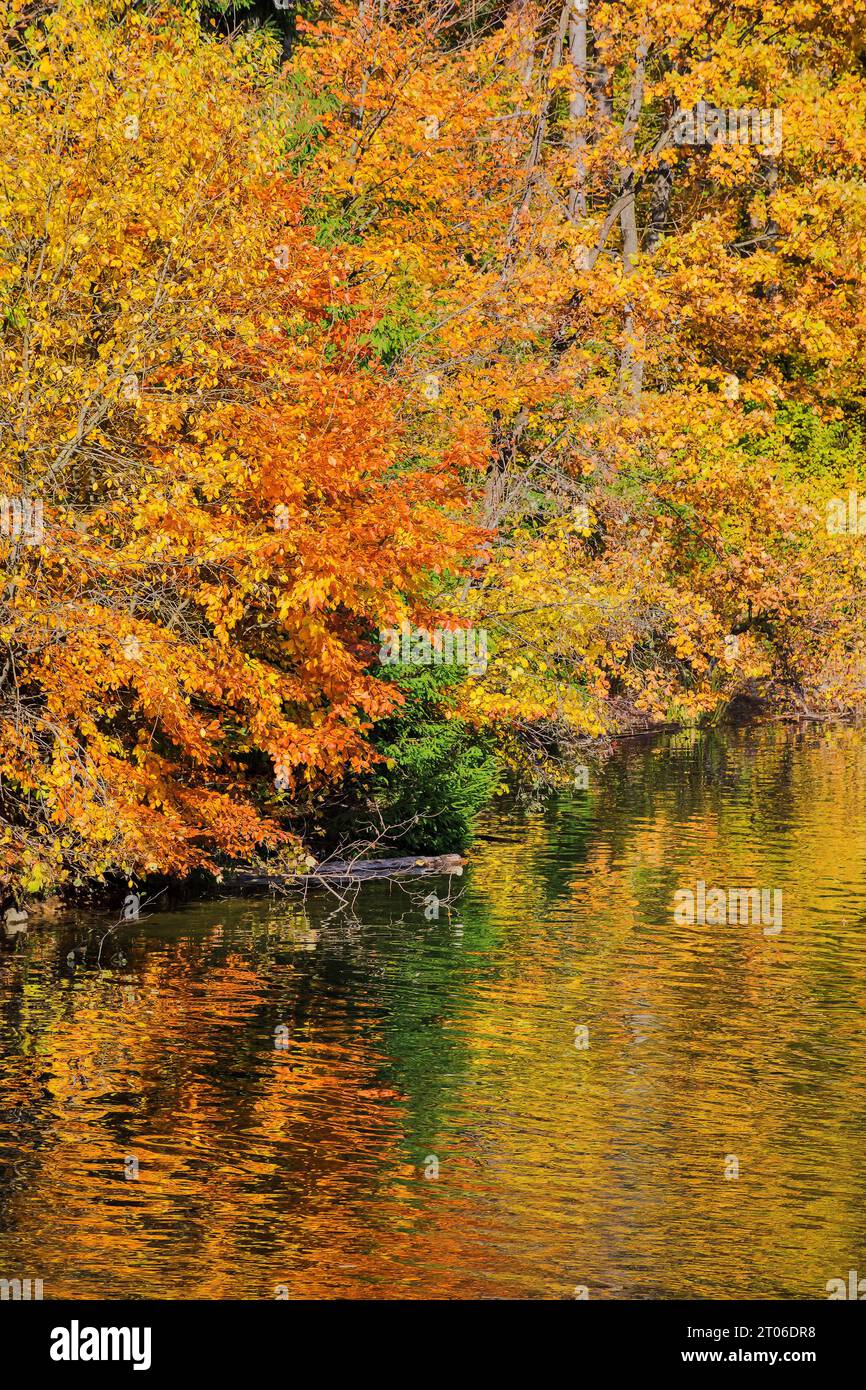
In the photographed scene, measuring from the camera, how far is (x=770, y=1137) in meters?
14.5

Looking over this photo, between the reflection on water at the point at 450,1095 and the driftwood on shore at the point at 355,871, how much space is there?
0.37 meters

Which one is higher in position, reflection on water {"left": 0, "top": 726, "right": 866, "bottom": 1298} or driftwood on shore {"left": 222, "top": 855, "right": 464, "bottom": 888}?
driftwood on shore {"left": 222, "top": 855, "right": 464, "bottom": 888}

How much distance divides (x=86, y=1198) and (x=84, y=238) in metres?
10.1

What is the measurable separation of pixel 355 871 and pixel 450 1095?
10.1m

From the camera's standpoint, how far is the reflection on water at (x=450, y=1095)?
12.1m

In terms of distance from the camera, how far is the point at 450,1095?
1577 cm

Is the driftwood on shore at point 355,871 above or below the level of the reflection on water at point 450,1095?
above

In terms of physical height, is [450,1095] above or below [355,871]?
below

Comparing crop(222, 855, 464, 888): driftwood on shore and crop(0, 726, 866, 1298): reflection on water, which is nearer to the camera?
crop(0, 726, 866, 1298): reflection on water

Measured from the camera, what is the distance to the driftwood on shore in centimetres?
2502

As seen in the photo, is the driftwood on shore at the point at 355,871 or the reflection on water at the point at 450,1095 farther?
the driftwood on shore at the point at 355,871

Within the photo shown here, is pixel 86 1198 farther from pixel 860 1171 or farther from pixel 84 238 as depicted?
pixel 84 238

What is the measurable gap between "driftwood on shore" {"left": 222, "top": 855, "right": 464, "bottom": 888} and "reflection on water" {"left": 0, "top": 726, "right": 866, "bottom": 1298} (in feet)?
1.21
